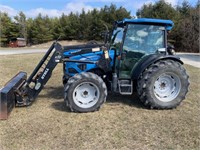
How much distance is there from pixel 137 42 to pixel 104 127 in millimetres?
2133

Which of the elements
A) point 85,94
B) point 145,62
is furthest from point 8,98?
point 145,62

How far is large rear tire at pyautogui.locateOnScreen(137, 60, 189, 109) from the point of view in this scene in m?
5.09

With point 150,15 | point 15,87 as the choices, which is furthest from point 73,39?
point 15,87

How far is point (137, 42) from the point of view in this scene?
17.8 feet

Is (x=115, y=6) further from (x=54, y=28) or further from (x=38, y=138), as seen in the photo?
(x=38, y=138)

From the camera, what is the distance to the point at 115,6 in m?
36.7

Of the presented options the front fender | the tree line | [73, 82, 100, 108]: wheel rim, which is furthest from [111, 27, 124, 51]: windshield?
the tree line

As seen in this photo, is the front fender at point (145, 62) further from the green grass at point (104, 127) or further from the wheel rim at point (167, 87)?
the green grass at point (104, 127)

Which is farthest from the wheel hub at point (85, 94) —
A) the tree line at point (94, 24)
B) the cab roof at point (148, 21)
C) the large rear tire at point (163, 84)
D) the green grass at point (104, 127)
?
the tree line at point (94, 24)

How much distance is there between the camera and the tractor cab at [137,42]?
17.5 ft

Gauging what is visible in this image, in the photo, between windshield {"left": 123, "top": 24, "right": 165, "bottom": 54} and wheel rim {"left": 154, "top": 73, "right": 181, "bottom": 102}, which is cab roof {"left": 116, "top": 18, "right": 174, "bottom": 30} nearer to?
windshield {"left": 123, "top": 24, "right": 165, "bottom": 54}

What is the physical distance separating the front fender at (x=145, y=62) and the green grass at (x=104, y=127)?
751 millimetres

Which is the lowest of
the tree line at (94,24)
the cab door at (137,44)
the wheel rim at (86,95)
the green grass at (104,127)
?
the green grass at (104,127)

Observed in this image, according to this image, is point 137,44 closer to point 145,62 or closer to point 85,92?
point 145,62
